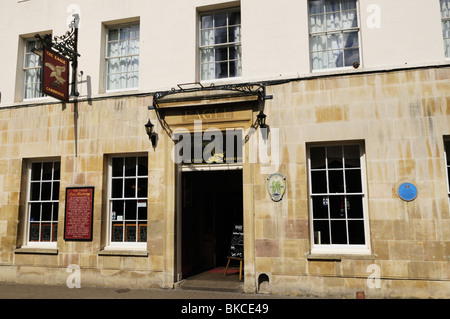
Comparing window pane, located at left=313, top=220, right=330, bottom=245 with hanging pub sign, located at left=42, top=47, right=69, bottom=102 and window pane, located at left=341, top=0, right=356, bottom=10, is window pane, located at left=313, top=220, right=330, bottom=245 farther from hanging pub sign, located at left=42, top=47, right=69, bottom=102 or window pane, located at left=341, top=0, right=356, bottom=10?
hanging pub sign, located at left=42, top=47, right=69, bottom=102

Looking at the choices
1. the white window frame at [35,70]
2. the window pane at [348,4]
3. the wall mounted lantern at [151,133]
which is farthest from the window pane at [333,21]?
the white window frame at [35,70]

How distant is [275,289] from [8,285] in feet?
23.1

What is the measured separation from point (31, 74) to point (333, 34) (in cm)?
884

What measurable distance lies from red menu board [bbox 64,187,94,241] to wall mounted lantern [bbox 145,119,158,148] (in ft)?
6.97

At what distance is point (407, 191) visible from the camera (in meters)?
7.64

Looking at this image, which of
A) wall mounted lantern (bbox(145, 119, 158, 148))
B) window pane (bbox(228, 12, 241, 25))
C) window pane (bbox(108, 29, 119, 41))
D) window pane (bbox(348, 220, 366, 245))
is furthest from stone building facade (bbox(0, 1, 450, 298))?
window pane (bbox(108, 29, 119, 41))

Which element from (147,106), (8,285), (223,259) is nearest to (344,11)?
(147,106)

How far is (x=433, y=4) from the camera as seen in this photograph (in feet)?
26.1

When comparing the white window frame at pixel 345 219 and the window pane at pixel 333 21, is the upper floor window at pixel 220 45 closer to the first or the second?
the window pane at pixel 333 21

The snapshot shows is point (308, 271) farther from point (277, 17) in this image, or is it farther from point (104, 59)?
point (104, 59)

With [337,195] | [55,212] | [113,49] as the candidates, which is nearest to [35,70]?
[113,49]

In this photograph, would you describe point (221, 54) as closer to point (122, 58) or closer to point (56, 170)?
point (122, 58)
